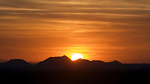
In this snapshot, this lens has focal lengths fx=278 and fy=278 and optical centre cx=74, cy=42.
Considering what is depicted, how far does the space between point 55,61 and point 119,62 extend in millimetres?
26541

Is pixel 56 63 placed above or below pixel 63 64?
above

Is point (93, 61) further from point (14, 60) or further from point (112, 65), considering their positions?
point (14, 60)

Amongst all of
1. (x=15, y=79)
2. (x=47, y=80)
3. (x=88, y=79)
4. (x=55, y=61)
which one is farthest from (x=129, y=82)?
(x=55, y=61)

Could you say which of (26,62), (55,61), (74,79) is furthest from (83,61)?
(74,79)

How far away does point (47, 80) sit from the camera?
153 ft

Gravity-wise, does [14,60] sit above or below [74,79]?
above

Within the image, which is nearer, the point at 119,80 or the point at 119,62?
the point at 119,80

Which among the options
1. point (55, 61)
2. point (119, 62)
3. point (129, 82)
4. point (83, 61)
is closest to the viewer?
point (129, 82)

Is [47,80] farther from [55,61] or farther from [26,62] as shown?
[26,62]

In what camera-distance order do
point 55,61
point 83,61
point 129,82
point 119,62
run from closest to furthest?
point 129,82
point 55,61
point 83,61
point 119,62

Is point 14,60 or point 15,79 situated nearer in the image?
point 15,79

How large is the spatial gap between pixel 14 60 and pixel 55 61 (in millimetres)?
15591

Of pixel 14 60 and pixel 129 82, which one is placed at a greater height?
pixel 14 60

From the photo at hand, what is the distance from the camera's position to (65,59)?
8831cm
